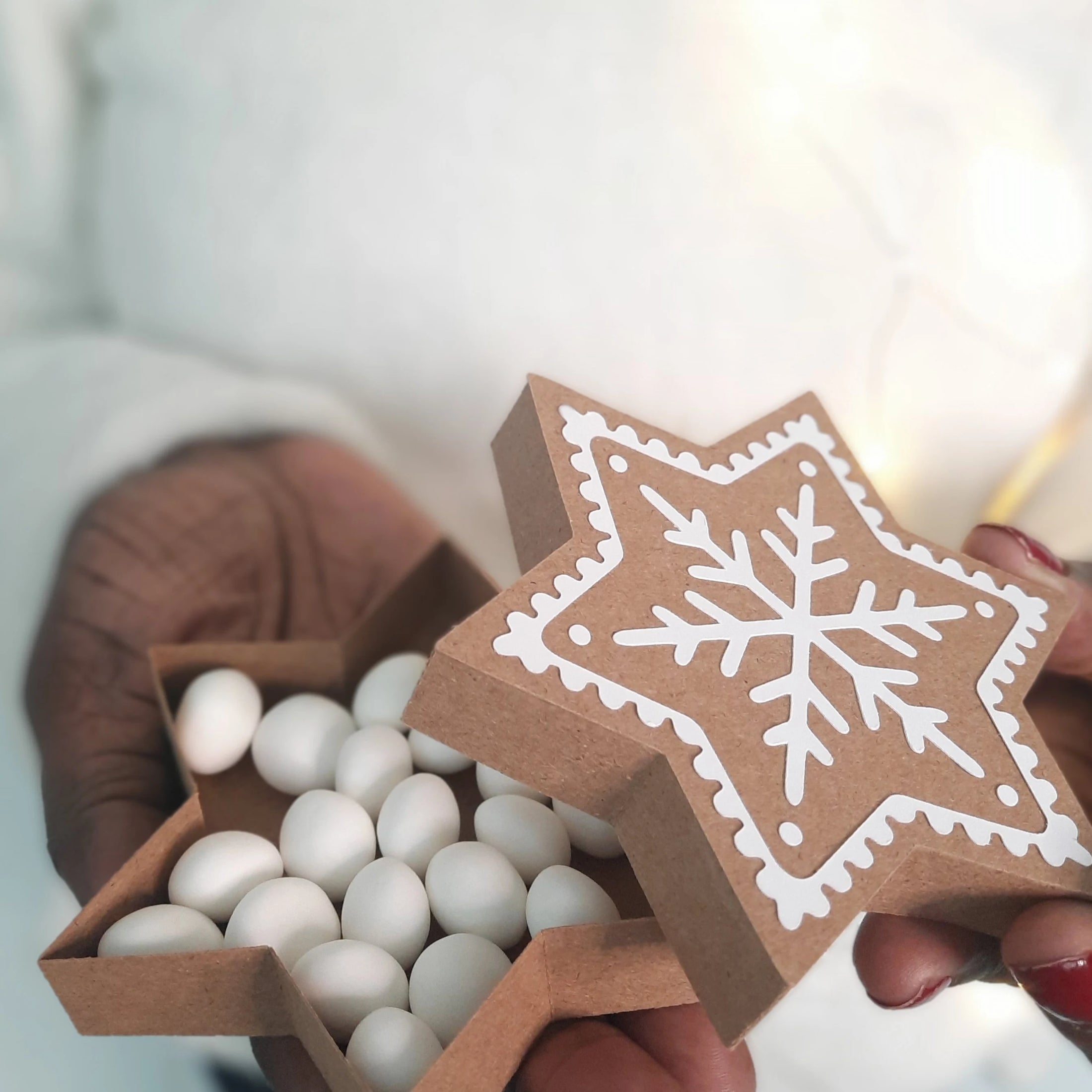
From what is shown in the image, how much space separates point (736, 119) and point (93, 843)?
73 cm

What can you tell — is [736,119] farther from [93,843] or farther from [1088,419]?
[93,843]

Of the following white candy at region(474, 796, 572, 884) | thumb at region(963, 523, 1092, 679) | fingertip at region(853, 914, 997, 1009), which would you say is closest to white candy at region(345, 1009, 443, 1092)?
white candy at region(474, 796, 572, 884)

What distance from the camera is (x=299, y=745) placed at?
22.3 inches

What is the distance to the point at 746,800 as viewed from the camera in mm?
400

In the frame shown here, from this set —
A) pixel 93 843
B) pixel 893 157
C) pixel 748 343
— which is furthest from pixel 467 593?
pixel 893 157

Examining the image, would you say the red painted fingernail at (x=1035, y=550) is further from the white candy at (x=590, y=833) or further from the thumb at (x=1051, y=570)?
the white candy at (x=590, y=833)

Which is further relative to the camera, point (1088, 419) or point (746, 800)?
point (1088, 419)

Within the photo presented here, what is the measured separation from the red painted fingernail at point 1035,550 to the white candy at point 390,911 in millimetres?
416

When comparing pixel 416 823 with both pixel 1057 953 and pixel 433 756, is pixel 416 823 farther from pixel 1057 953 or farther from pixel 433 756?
pixel 1057 953

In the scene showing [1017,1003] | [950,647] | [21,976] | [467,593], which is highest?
[950,647]

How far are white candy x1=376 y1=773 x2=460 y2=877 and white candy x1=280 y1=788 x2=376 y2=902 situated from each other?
0.01 meters

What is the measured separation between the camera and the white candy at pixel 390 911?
479 millimetres

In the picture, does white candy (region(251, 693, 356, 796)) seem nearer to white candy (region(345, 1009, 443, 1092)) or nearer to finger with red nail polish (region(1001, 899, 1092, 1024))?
white candy (region(345, 1009, 443, 1092))

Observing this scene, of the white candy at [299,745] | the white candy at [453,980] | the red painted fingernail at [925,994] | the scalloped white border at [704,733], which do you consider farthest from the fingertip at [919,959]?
the white candy at [299,745]
